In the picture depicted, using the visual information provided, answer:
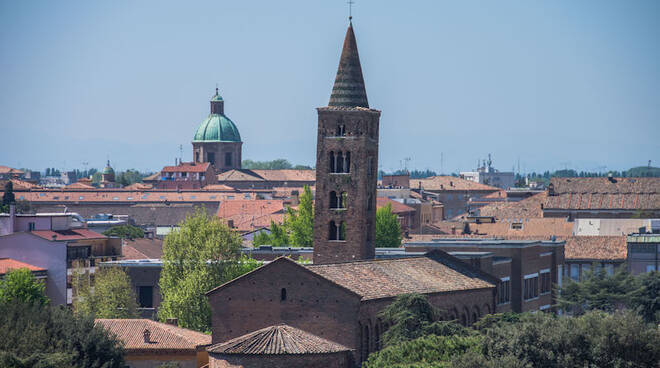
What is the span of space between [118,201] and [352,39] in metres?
94.6

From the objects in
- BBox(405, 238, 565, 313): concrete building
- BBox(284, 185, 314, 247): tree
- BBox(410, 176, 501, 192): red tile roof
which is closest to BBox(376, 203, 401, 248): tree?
BBox(284, 185, 314, 247): tree

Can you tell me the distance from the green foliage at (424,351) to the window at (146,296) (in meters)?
29.2

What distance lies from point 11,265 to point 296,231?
2071cm

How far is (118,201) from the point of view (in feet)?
511

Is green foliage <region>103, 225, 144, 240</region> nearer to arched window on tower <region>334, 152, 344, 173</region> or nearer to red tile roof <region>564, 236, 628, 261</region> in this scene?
red tile roof <region>564, 236, 628, 261</region>

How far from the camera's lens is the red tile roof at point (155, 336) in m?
57.3

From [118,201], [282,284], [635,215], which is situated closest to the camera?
[282,284]

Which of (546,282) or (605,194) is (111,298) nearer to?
(546,282)

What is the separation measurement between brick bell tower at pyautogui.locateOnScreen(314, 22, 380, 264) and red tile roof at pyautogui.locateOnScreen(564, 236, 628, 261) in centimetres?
2580

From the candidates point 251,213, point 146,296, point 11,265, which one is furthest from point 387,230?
point 251,213

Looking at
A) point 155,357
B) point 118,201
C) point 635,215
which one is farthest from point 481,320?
point 118,201

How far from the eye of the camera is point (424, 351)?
49375mm

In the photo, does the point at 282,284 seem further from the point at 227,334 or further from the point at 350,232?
the point at 350,232

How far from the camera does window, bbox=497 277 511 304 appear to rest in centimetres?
6662
